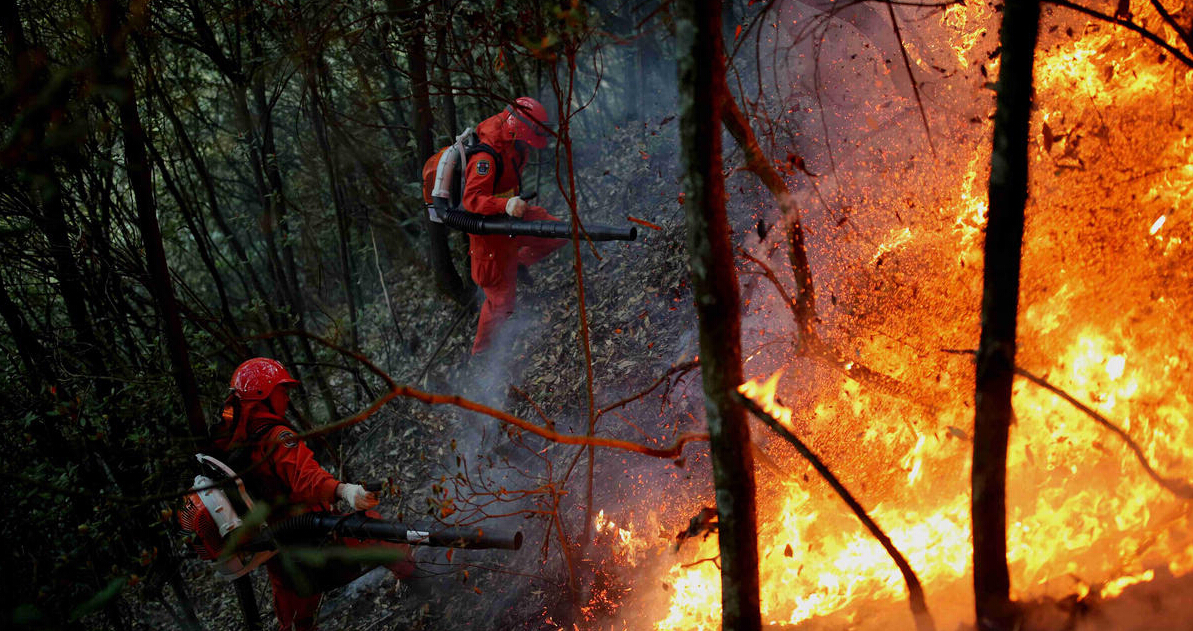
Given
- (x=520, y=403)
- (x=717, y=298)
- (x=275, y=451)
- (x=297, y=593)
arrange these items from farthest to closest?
1. (x=520, y=403)
2. (x=297, y=593)
3. (x=275, y=451)
4. (x=717, y=298)

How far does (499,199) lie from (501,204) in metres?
0.06

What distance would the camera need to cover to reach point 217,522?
4906 mm

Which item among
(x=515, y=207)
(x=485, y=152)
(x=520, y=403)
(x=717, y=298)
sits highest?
(x=485, y=152)

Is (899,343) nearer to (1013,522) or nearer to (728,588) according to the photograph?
(1013,522)

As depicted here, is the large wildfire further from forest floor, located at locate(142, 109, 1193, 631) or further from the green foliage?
the green foliage

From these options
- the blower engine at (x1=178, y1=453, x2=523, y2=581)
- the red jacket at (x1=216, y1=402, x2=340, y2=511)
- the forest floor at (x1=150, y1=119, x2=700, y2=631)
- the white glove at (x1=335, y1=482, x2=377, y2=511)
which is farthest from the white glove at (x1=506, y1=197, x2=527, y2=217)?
the blower engine at (x1=178, y1=453, x2=523, y2=581)

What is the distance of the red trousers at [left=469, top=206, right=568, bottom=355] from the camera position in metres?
7.71

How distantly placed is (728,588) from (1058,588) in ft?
7.15

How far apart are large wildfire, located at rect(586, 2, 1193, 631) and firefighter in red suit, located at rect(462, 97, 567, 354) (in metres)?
3.15

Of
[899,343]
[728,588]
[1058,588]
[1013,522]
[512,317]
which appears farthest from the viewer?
[512,317]

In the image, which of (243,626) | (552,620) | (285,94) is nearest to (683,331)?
(552,620)

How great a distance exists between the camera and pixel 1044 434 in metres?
5.02

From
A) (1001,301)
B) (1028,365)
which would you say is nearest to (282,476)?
(1001,301)

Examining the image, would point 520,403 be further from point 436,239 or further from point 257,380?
point 257,380
